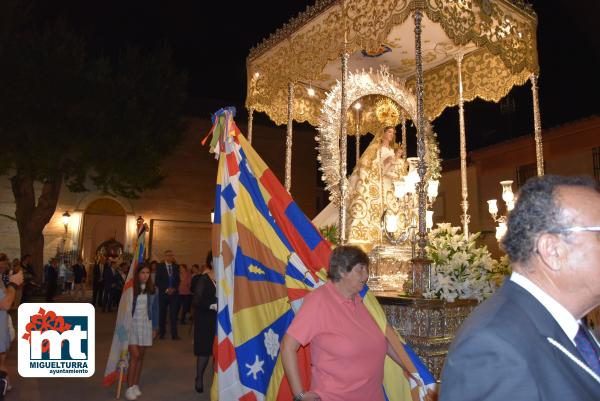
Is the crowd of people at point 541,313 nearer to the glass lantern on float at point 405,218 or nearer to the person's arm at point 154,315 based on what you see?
the person's arm at point 154,315

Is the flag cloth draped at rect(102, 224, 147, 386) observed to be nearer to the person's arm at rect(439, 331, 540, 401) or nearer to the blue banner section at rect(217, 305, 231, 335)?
the blue banner section at rect(217, 305, 231, 335)

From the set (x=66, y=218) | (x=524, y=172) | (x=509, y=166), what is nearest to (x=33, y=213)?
(x=66, y=218)

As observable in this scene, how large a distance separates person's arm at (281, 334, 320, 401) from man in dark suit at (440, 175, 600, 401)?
1.25 m

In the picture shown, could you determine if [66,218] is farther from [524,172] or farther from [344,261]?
[344,261]

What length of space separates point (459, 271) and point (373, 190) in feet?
7.89

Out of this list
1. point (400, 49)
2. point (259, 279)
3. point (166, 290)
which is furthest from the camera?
point (166, 290)

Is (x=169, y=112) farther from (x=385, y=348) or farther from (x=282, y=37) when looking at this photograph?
(x=385, y=348)

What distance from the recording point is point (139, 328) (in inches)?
217

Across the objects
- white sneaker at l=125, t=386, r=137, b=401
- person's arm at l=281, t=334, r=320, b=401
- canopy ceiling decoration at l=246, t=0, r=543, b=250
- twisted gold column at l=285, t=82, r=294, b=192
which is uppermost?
canopy ceiling decoration at l=246, t=0, r=543, b=250

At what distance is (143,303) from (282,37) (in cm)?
495

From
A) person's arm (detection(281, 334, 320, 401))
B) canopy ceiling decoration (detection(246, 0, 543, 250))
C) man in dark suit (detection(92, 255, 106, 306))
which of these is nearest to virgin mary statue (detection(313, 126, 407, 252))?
canopy ceiling decoration (detection(246, 0, 543, 250))

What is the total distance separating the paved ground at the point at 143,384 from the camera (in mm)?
5676

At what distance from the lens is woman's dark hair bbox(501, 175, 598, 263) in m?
1.32

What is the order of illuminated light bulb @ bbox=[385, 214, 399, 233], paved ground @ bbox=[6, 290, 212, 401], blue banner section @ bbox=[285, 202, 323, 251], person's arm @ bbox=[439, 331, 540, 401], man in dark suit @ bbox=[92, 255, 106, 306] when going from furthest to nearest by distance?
man in dark suit @ bbox=[92, 255, 106, 306] < illuminated light bulb @ bbox=[385, 214, 399, 233] < paved ground @ bbox=[6, 290, 212, 401] < blue banner section @ bbox=[285, 202, 323, 251] < person's arm @ bbox=[439, 331, 540, 401]
